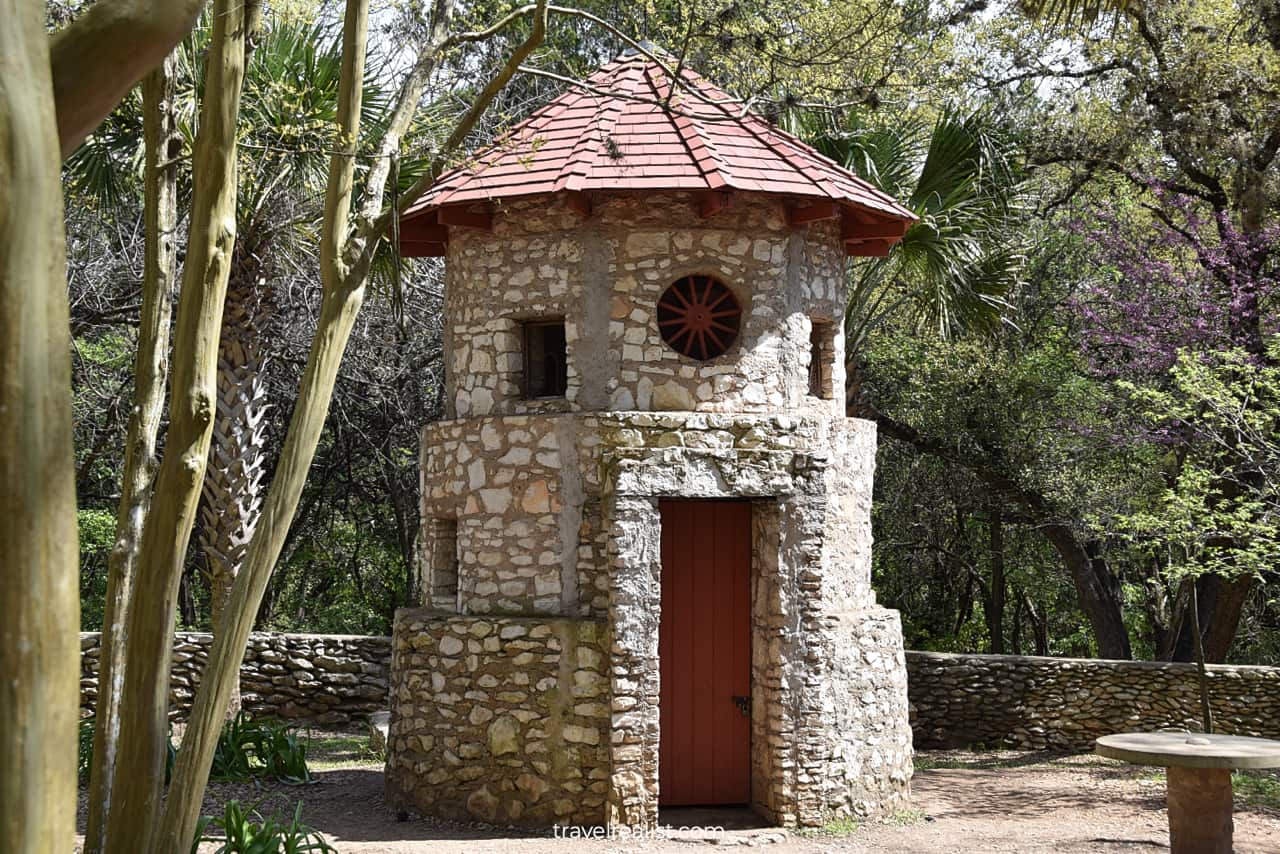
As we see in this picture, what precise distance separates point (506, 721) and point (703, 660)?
1701 millimetres

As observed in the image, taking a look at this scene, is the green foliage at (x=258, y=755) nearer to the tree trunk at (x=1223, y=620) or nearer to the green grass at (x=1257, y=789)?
the green grass at (x=1257, y=789)

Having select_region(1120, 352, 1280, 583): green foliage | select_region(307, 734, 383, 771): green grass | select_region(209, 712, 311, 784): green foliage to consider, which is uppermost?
select_region(1120, 352, 1280, 583): green foliage

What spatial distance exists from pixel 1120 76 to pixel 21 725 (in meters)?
16.5

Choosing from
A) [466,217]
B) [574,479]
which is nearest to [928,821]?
[574,479]

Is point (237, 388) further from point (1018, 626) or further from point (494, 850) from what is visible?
point (1018, 626)

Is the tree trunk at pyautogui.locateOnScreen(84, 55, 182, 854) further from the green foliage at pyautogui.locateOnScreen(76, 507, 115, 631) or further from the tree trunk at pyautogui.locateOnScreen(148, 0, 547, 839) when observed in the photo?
the green foliage at pyautogui.locateOnScreen(76, 507, 115, 631)

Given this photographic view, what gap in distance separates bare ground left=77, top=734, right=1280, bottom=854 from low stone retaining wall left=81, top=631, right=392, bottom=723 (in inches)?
80.8

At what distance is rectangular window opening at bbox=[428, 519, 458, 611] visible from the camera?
10961 mm

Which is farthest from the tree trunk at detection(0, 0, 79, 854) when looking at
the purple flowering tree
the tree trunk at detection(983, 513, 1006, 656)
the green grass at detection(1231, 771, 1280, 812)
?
the tree trunk at detection(983, 513, 1006, 656)

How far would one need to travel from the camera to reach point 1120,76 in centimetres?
1662

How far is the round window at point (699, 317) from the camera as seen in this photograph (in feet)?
34.0

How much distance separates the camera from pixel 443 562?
10984mm

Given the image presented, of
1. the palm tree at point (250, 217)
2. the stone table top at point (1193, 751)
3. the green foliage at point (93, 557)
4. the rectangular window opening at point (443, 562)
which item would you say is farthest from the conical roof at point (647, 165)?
the green foliage at point (93, 557)

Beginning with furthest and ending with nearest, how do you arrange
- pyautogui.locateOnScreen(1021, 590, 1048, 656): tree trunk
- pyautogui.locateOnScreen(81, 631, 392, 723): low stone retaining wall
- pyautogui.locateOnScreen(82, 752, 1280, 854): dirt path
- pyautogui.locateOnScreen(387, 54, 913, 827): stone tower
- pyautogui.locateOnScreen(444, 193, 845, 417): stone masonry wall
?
1. pyautogui.locateOnScreen(1021, 590, 1048, 656): tree trunk
2. pyautogui.locateOnScreen(81, 631, 392, 723): low stone retaining wall
3. pyautogui.locateOnScreen(444, 193, 845, 417): stone masonry wall
4. pyautogui.locateOnScreen(387, 54, 913, 827): stone tower
5. pyautogui.locateOnScreen(82, 752, 1280, 854): dirt path
